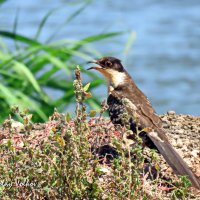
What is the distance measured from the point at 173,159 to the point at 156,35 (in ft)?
36.7

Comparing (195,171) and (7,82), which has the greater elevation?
(7,82)

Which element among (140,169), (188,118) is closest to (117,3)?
(188,118)

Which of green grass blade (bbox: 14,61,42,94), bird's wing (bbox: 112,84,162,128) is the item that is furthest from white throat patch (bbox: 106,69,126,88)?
green grass blade (bbox: 14,61,42,94)

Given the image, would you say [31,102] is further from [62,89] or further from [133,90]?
[133,90]

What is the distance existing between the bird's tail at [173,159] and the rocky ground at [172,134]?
0.26ft

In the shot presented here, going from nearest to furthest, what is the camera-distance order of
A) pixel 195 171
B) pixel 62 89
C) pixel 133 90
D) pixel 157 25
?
1. pixel 195 171
2. pixel 133 90
3. pixel 62 89
4. pixel 157 25

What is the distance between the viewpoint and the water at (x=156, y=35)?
15.5m

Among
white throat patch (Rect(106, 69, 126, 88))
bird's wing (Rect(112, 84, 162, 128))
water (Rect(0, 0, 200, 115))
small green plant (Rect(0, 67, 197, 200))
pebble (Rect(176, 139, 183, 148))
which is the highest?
water (Rect(0, 0, 200, 115))

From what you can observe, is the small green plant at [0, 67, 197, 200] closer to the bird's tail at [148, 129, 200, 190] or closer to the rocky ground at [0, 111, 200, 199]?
the rocky ground at [0, 111, 200, 199]

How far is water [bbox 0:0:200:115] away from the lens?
1552cm

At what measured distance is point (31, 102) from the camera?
975 centimetres

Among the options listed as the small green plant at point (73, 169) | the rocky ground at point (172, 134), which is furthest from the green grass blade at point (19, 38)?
the small green plant at point (73, 169)

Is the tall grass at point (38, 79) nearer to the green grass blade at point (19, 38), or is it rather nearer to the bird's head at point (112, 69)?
the green grass blade at point (19, 38)

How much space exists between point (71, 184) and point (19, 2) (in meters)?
14.3
